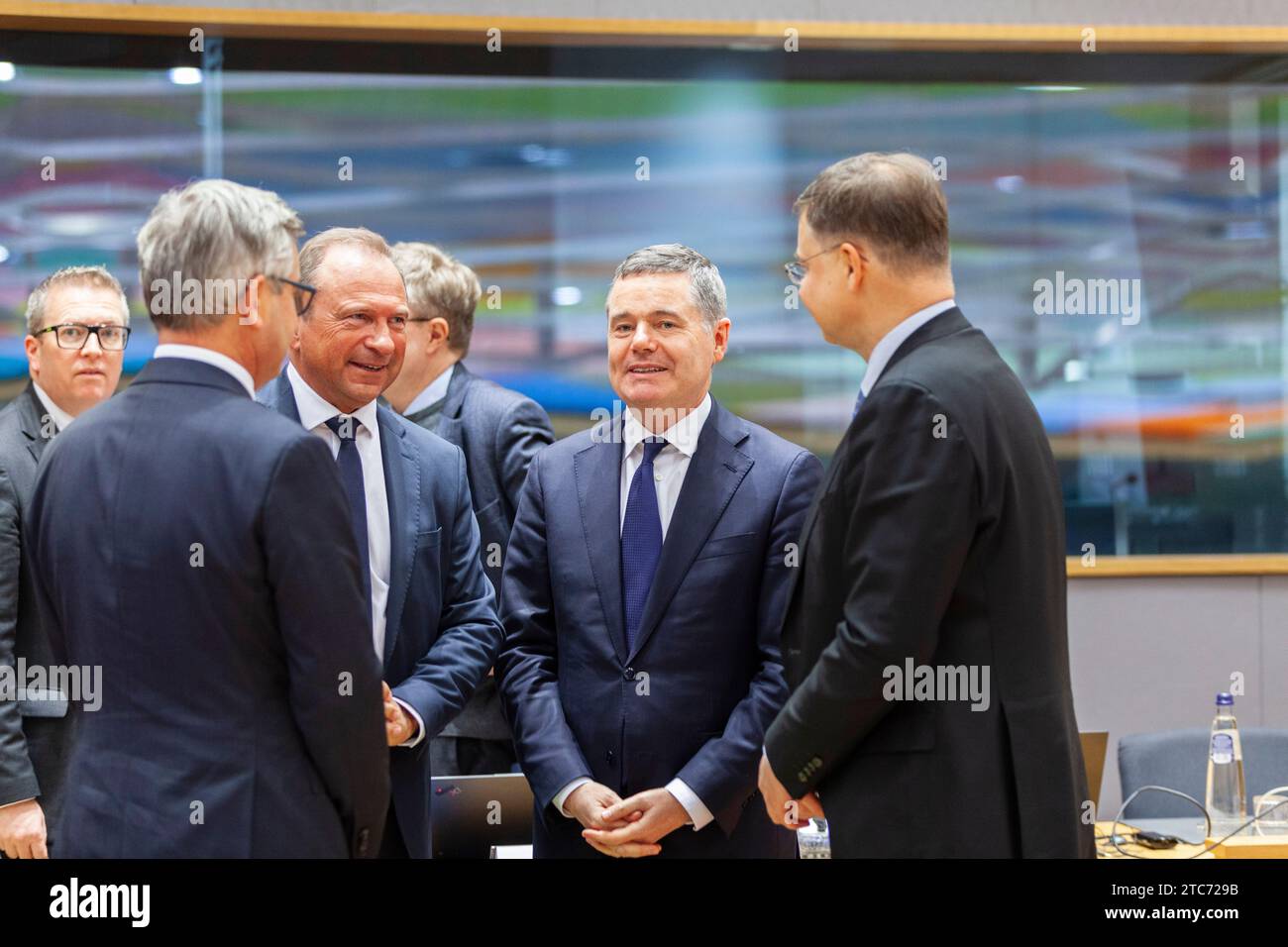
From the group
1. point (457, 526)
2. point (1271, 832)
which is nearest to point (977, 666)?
point (457, 526)

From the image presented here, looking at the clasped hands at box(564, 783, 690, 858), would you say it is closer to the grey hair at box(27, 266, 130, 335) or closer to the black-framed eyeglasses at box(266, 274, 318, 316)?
the black-framed eyeglasses at box(266, 274, 318, 316)

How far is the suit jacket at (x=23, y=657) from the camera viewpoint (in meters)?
2.36

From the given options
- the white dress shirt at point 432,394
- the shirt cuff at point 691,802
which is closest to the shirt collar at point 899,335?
the shirt cuff at point 691,802

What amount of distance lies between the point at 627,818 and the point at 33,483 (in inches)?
48.8

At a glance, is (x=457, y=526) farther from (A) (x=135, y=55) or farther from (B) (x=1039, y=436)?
(A) (x=135, y=55)

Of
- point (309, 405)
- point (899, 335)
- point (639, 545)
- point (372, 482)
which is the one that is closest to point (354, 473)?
point (372, 482)

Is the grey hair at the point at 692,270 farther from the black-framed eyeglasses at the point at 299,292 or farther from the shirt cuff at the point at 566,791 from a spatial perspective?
the shirt cuff at the point at 566,791

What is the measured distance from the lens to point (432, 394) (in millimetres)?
3332

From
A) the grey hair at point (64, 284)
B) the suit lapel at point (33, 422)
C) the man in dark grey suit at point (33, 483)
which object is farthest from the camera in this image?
the grey hair at point (64, 284)

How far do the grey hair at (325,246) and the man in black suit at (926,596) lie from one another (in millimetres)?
849
